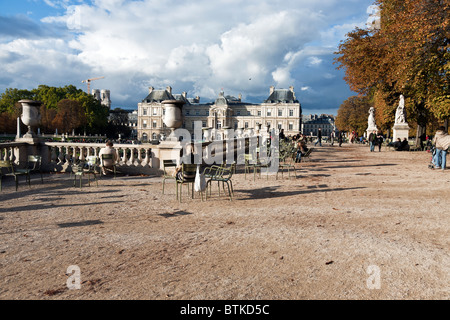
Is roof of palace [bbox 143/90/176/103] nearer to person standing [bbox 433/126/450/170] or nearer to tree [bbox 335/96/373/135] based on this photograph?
tree [bbox 335/96/373/135]

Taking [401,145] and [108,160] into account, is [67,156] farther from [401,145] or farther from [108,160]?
[401,145]

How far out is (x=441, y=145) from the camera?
39.0 feet

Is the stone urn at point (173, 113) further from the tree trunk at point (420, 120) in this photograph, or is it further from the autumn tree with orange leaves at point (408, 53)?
the tree trunk at point (420, 120)

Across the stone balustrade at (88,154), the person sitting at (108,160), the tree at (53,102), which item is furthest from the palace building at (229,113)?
the person sitting at (108,160)

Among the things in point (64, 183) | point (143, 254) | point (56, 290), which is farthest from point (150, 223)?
point (64, 183)

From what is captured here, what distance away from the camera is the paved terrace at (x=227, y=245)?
317cm

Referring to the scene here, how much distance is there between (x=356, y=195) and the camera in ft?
25.6

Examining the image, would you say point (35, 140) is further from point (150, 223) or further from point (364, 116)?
point (364, 116)

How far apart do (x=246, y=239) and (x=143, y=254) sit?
1.37 m

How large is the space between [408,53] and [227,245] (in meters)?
16.6

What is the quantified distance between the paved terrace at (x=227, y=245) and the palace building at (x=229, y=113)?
9389cm

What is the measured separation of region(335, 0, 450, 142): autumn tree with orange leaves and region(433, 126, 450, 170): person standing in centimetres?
459
